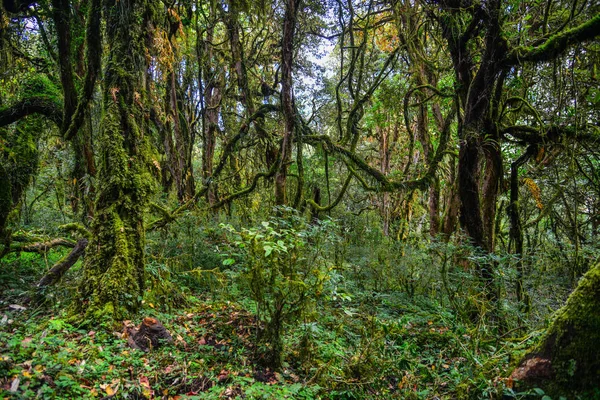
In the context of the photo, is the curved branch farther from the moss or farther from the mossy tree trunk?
the mossy tree trunk

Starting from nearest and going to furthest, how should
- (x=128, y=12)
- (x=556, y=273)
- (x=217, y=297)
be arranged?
(x=128, y=12) → (x=217, y=297) → (x=556, y=273)

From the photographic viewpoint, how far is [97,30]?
4547 millimetres

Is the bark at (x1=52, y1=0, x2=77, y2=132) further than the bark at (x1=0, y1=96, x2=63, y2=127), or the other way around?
the bark at (x1=0, y1=96, x2=63, y2=127)

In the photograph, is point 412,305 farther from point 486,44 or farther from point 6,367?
point 6,367

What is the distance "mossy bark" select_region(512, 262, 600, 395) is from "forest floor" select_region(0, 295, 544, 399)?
0.44ft

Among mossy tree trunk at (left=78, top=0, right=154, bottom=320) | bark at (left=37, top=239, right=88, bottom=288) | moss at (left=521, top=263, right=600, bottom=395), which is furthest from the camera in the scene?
bark at (left=37, top=239, right=88, bottom=288)

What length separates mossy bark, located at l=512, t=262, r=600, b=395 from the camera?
6.37 feet

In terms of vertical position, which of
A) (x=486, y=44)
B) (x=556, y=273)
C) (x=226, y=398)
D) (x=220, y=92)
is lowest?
(x=226, y=398)

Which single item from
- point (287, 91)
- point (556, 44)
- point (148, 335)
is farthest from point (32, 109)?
point (556, 44)

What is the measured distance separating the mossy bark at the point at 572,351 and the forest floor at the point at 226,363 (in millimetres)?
134

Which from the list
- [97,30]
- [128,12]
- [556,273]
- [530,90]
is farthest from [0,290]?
[530,90]

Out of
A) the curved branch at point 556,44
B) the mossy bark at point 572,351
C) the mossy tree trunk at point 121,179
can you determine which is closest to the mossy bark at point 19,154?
the mossy tree trunk at point 121,179

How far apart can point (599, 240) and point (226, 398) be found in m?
6.57

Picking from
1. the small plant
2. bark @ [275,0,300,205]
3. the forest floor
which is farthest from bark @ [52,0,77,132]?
the small plant
